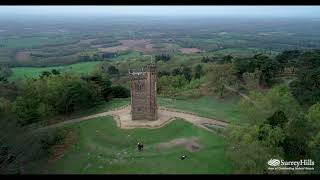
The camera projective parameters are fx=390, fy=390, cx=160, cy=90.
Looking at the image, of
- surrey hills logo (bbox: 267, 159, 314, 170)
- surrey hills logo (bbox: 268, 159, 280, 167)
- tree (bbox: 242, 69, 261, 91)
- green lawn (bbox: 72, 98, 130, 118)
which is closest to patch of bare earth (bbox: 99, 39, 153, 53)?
tree (bbox: 242, 69, 261, 91)

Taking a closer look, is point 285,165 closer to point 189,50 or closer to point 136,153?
point 136,153

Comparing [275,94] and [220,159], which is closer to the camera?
[220,159]

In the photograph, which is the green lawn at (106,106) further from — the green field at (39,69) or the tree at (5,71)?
the tree at (5,71)

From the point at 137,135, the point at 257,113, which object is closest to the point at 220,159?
the point at 257,113
